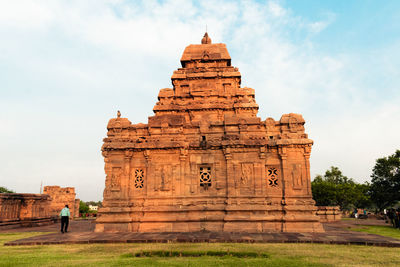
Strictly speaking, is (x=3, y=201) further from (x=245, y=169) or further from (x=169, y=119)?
(x=245, y=169)

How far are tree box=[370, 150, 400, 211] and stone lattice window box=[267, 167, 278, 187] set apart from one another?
39249mm

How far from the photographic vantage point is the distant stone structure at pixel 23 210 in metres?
21.4

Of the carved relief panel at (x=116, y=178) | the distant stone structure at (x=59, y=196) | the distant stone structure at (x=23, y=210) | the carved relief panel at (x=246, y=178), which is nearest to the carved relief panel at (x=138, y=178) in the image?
the carved relief panel at (x=116, y=178)

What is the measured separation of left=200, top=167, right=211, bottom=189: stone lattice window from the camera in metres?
17.3

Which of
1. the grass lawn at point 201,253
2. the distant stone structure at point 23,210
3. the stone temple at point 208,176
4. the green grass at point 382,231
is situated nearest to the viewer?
the grass lawn at point 201,253

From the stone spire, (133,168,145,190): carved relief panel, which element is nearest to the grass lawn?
(133,168,145,190): carved relief panel

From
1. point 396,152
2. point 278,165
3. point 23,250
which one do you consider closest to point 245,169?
point 278,165

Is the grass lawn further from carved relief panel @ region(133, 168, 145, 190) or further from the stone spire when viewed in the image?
the stone spire

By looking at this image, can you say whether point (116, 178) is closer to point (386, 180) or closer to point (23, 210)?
point (23, 210)

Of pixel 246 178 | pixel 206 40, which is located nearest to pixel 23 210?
pixel 246 178

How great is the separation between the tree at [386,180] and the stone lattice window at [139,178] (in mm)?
45107

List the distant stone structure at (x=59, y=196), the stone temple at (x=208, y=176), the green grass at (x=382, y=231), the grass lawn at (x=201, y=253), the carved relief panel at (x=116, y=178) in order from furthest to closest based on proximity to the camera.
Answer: the distant stone structure at (x=59, y=196), the carved relief panel at (x=116, y=178), the green grass at (x=382, y=231), the stone temple at (x=208, y=176), the grass lawn at (x=201, y=253)

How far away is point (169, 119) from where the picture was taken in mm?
18547

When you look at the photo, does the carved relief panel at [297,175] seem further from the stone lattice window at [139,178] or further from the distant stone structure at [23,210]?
the distant stone structure at [23,210]
